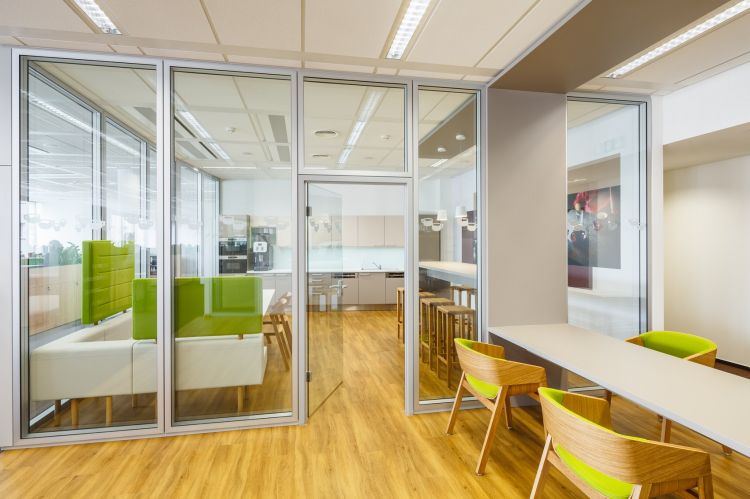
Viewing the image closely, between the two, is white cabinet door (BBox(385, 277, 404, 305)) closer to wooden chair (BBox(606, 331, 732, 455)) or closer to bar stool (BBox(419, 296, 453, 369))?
bar stool (BBox(419, 296, 453, 369))

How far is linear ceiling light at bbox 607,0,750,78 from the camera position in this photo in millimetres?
2432

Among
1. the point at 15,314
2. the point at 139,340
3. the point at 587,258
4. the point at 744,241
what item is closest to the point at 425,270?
the point at 587,258

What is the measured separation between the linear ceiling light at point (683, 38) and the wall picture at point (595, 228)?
1.13 metres

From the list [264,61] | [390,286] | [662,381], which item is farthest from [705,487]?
[390,286]

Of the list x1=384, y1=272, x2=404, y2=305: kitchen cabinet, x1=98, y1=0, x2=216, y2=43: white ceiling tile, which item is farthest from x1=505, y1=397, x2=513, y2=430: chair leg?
x1=384, y1=272, x2=404, y2=305: kitchen cabinet

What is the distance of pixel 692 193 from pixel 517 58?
3.87 meters

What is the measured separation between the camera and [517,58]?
2.90 metres

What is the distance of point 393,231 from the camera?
834 centimetres

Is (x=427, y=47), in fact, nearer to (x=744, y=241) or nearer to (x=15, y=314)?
(x=15, y=314)

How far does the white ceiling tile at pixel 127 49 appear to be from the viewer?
→ 108 inches

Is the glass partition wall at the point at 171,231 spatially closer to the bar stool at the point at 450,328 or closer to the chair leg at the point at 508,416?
the bar stool at the point at 450,328

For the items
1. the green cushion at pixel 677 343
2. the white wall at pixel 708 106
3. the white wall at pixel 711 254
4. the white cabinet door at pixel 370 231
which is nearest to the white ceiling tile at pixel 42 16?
the green cushion at pixel 677 343

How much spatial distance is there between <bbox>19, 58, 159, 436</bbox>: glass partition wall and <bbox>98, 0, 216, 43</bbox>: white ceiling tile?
52cm

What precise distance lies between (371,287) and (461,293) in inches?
185
